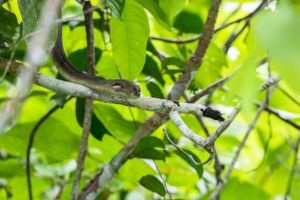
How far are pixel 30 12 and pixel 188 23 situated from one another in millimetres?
790

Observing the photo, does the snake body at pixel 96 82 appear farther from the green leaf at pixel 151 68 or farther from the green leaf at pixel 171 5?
the green leaf at pixel 151 68

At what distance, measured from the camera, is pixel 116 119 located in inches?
55.0

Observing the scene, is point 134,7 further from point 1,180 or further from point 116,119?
point 1,180

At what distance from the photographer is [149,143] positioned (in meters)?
1.26

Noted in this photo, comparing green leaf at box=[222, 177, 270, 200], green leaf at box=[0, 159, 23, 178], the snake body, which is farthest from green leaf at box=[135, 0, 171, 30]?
green leaf at box=[0, 159, 23, 178]

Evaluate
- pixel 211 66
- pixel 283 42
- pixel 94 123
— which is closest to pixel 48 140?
pixel 94 123

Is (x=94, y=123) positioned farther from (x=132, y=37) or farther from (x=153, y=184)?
(x=132, y=37)

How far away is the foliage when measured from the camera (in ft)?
3.55

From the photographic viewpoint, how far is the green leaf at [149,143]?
48.9 inches

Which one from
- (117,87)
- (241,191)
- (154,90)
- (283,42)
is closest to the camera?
(283,42)

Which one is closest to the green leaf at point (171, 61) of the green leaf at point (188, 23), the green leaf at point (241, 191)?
the green leaf at point (188, 23)

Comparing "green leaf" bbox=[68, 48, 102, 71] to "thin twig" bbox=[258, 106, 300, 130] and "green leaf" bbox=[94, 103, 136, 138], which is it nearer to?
"green leaf" bbox=[94, 103, 136, 138]

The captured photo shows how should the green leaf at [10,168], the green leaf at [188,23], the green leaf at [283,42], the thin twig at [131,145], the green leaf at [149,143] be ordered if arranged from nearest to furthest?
the green leaf at [283,42] < the green leaf at [149,143] < the thin twig at [131,145] < the green leaf at [188,23] < the green leaf at [10,168]

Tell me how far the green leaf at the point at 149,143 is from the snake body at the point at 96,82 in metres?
0.23
